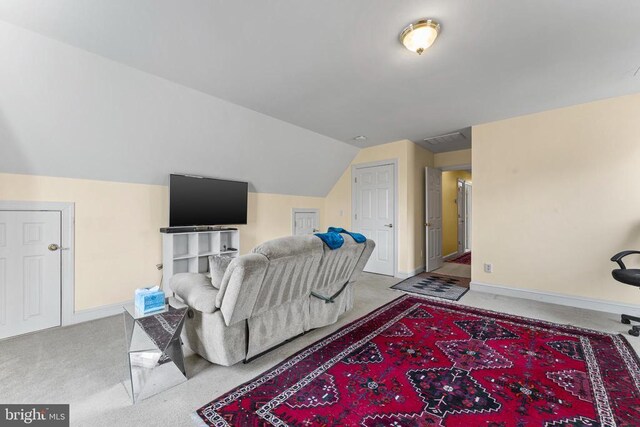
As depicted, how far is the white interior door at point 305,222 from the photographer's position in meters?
5.62

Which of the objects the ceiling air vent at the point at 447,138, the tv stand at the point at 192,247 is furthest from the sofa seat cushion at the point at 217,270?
the ceiling air vent at the point at 447,138

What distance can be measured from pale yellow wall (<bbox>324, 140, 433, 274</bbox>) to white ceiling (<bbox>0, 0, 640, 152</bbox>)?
5.19ft

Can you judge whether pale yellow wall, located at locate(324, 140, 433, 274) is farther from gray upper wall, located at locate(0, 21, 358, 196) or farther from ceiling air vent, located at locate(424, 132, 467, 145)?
gray upper wall, located at locate(0, 21, 358, 196)

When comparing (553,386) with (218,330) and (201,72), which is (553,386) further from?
(201,72)

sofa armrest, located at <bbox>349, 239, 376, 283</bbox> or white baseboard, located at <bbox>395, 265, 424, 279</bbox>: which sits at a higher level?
sofa armrest, located at <bbox>349, 239, 376, 283</bbox>

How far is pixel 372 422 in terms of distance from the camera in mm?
1551

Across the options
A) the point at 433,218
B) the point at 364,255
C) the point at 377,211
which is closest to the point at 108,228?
the point at 364,255

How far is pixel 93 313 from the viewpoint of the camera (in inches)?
119

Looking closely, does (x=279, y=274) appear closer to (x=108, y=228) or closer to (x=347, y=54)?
(x=347, y=54)

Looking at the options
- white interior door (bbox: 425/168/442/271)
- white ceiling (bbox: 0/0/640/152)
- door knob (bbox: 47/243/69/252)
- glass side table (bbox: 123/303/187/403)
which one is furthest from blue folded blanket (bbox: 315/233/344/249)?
white interior door (bbox: 425/168/442/271)

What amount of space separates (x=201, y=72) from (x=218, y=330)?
2335 mm

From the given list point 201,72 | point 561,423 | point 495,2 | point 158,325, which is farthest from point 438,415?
point 201,72

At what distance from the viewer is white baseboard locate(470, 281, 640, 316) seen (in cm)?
317

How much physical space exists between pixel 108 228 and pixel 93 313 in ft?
3.09
